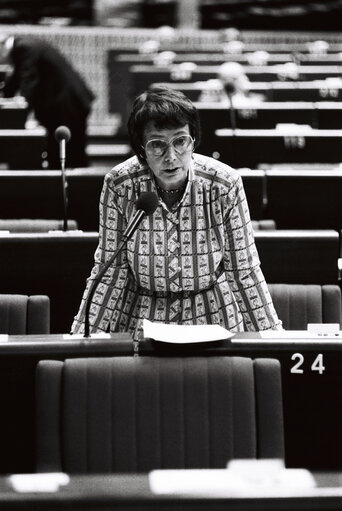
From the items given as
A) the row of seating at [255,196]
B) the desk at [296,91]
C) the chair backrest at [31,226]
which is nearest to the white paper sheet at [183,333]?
the chair backrest at [31,226]

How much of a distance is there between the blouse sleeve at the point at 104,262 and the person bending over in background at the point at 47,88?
4452mm

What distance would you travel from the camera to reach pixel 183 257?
2.51 m

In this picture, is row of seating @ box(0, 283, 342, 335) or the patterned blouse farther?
row of seating @ box(0, 283, 342, 335)

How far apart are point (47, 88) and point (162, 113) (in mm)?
4891

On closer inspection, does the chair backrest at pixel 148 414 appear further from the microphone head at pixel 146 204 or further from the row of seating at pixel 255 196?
the row of seating at pixel 255 196

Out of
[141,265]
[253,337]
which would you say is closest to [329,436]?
[253,337]

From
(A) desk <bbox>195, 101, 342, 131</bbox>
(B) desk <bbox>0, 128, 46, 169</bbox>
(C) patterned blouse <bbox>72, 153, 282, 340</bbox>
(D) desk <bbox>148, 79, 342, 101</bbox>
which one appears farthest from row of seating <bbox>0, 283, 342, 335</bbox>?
(D) desk <bbox>148, 79, 342, 101</bbox>

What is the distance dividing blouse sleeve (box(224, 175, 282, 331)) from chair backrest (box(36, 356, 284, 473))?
473mm

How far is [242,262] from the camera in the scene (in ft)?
8.32

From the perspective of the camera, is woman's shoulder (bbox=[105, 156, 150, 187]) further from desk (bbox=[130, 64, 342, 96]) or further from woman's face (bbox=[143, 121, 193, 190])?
desk (bbox=[130, 64, 342, 96])

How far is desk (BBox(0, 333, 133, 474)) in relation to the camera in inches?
84.7

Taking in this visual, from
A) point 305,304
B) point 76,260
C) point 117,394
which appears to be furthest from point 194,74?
point 117,394

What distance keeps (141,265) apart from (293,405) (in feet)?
1.87

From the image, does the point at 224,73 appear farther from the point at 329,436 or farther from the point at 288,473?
the point at 288,473
